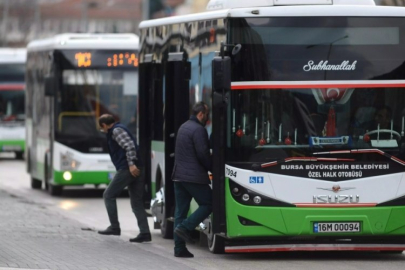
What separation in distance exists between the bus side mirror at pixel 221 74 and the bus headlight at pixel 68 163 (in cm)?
1198

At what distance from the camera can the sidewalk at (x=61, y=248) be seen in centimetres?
1284

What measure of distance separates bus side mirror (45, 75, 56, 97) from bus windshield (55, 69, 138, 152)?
0.25m

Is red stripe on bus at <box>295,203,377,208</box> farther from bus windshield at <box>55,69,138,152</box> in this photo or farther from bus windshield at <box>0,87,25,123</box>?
bus windshield at <box>0,87,25,123</box>

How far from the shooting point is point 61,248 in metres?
14.6

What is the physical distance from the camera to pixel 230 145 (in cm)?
1332

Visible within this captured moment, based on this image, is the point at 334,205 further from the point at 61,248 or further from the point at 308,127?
the point at 61,248

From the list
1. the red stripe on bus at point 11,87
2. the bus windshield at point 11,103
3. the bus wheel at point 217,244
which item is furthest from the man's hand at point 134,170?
the red stripe on bus at point 11,87

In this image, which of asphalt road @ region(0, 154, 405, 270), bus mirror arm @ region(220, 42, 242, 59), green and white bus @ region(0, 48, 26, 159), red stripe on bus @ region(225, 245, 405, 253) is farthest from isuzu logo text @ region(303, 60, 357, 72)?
green and white bus @ region(0, 48, 26, 159)

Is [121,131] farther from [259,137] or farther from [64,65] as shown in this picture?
[64,65]

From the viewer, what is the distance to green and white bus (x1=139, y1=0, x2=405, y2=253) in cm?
1329

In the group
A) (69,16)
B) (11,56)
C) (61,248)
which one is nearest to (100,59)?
(61,248)

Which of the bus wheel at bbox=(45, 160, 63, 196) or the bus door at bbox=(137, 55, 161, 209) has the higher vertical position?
the bus door at bbox=(137, 55, 161, 209)

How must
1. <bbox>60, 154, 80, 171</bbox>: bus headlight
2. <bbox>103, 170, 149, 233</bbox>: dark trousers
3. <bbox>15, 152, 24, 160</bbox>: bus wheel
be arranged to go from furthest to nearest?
<bbox>15, 152, 24, 160</bbox>: bus wheel
<bbox>60, 154, 80, 171</bbox>: bus headlight
<bbox>103, 170, 149, 233</bbox>: dark trousers

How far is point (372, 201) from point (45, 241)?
14.0ft
